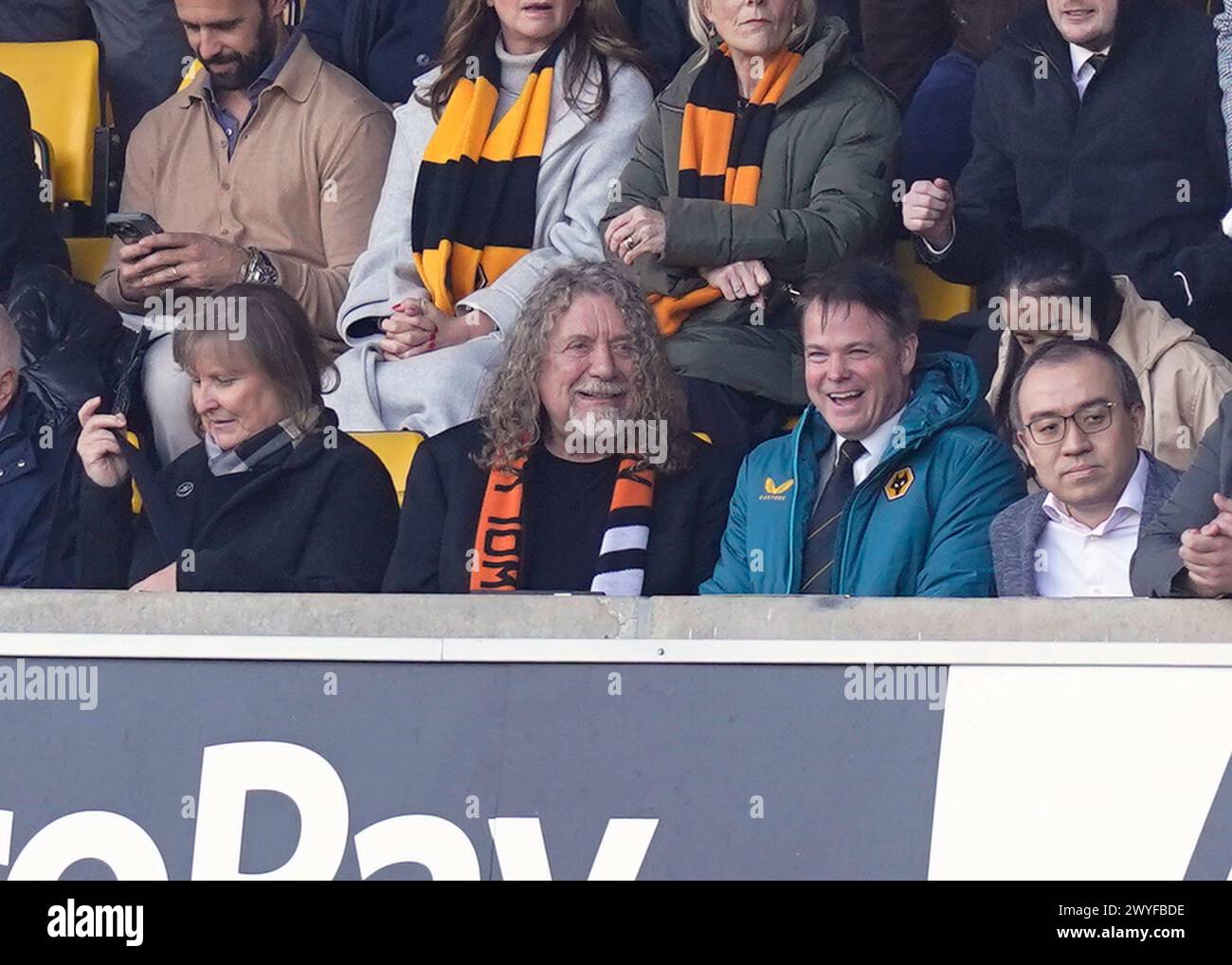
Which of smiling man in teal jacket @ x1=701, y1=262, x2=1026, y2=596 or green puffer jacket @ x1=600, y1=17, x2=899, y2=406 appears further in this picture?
green puffer jacket @ x1=600, y1=17, x2=899, y2=406

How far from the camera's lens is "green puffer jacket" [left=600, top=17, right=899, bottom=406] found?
4414mm

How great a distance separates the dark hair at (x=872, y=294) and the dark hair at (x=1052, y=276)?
0.26m

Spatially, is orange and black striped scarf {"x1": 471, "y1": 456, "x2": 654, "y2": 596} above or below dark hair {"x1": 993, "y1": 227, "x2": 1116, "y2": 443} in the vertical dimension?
below

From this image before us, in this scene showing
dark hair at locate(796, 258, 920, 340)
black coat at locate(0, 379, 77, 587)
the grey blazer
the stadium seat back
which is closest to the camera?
the grey blazer

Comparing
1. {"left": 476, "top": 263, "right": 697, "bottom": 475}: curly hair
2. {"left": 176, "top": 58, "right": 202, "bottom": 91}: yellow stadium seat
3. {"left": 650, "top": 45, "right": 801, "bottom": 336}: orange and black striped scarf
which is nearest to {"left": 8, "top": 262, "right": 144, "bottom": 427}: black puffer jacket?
{"left": 176, "top": 58, "right": 202, "bottom": 91}: yellow stadium seat

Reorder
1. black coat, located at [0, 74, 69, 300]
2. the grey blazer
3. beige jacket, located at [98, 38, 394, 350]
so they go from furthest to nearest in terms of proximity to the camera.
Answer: beige jacket, located at [98, 38, 394, 350]
black coat, located at [0, 74, 69, 300]
the grey blazer

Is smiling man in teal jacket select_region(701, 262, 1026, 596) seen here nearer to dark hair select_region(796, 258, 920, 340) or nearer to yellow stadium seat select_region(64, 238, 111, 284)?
dark hair select_region(796, 258, 920, 340)

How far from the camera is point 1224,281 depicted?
4.42 m

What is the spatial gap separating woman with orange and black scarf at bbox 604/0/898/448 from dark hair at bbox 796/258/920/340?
0.51 feet

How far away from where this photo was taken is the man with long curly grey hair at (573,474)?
4156mm

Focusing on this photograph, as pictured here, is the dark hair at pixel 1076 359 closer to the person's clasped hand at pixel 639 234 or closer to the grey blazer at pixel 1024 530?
the grey blazer at pixel 1024 530
